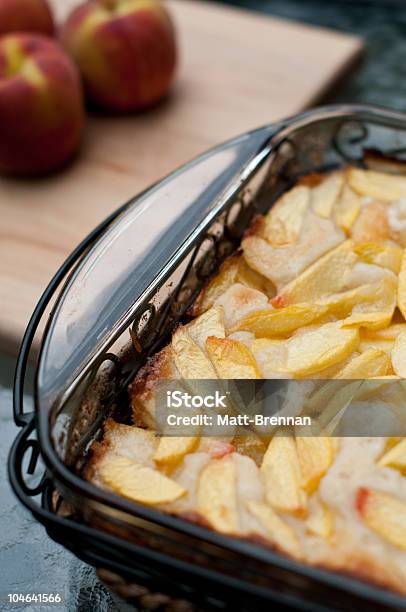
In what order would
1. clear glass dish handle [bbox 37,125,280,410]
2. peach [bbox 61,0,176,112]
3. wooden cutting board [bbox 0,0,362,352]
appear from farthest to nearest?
peach [bbox 61,0,176,112] < wooden cutting board [bbox 0,0,362,352] < clear glass dish handle [bbox 37,125,280,410]

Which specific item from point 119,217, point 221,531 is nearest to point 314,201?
point 119,217

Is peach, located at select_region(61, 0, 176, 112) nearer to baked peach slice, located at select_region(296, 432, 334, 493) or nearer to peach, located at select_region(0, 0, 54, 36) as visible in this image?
peach, located at select_region(0, 0, 54, 36)

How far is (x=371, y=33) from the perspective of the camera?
6.03 ft

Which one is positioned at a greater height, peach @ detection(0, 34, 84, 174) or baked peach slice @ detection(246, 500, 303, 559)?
peach @ detection(0, 34, 84, 174)

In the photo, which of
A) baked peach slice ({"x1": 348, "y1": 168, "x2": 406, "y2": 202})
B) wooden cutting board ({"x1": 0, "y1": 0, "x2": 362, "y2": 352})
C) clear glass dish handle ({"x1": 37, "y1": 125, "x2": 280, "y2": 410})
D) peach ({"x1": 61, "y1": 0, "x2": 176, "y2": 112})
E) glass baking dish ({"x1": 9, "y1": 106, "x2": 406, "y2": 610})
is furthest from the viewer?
peach ({"x1": 61, "y1": 0, "x2": 176, "y2": 112})

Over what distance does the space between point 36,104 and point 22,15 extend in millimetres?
279

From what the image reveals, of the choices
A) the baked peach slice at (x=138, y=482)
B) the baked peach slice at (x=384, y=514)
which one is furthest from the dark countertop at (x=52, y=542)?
the baked peach slice at (x=384, y=514)

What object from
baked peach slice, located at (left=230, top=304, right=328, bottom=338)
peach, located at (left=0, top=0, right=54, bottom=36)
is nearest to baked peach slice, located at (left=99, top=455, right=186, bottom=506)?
baked peach slice, located at (left=230, top=304, right=328, bottom=338)

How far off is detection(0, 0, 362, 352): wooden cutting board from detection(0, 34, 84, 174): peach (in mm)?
49

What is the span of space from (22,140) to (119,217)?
481 mm

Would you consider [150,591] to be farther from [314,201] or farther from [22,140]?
[22,140]

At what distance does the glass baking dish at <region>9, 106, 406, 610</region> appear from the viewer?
0.61 meters

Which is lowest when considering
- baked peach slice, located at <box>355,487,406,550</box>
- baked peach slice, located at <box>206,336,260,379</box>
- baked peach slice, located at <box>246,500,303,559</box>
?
baked peach slice, located at <box>355,487,406,550</box>

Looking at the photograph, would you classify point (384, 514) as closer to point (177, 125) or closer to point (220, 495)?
point (220, 495)
